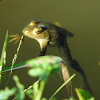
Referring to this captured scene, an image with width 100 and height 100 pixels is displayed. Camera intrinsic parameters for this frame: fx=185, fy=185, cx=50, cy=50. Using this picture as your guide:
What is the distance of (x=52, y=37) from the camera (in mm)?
3818

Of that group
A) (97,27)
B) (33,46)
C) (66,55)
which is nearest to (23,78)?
(33,46)

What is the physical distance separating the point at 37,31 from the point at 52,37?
45cm

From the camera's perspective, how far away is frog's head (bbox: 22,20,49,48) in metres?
3.48

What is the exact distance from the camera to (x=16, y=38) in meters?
3.68

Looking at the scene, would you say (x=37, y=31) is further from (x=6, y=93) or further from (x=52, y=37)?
(x=6, y=93)

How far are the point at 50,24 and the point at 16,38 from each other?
0.77 meters

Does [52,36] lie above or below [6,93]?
below

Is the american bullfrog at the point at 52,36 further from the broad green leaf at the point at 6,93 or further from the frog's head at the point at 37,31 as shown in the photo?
the broad green leaf at the point at 6,93

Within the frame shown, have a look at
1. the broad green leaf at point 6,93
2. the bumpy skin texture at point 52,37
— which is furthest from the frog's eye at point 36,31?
the broad green leaf at point 6,93

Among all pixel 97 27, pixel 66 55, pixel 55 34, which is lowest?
pixel 66 55

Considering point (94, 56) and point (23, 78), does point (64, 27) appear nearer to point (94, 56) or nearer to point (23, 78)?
point (94, 56)

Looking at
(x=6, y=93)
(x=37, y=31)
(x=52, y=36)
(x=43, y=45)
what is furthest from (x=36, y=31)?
(x=6, y=93)

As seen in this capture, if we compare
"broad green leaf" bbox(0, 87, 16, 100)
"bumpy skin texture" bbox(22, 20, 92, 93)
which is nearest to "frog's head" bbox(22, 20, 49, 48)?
"bumpy skin texture" bbox(22, 20, 92, 93)

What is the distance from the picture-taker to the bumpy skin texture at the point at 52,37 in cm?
350
